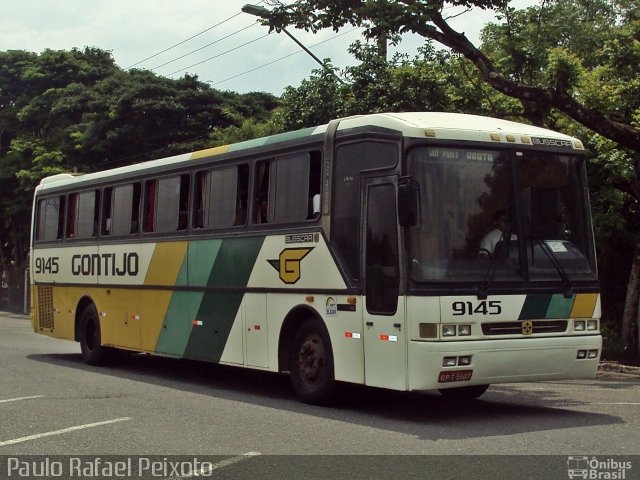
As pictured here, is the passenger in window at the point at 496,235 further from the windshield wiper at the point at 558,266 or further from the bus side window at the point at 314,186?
the bus side window at the point at 314,186

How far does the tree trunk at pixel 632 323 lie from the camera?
1748 centimetres

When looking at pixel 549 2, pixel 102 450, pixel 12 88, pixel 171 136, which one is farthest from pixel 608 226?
pixel 12 88

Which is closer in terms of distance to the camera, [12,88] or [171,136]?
[171,136]

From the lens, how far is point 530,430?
933cm

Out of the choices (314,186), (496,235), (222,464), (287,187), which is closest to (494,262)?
(496,235)

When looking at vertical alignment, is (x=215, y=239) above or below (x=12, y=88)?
below

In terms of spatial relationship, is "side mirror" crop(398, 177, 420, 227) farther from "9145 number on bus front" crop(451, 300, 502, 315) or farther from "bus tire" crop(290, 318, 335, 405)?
"bus tire" crop(290, 318, 335, 405)

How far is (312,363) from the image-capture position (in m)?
11.3

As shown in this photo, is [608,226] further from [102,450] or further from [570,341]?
[102,450]

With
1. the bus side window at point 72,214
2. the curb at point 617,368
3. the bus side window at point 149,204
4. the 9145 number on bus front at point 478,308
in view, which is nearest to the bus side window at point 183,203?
the bus side window at point 149,204

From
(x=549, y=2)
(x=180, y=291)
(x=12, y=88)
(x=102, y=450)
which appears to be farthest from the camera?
(x=12, y=88)

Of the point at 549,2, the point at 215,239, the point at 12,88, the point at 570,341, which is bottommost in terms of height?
the point at 570,341

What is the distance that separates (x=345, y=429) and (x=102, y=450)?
2327 mm

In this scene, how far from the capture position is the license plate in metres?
9.60
